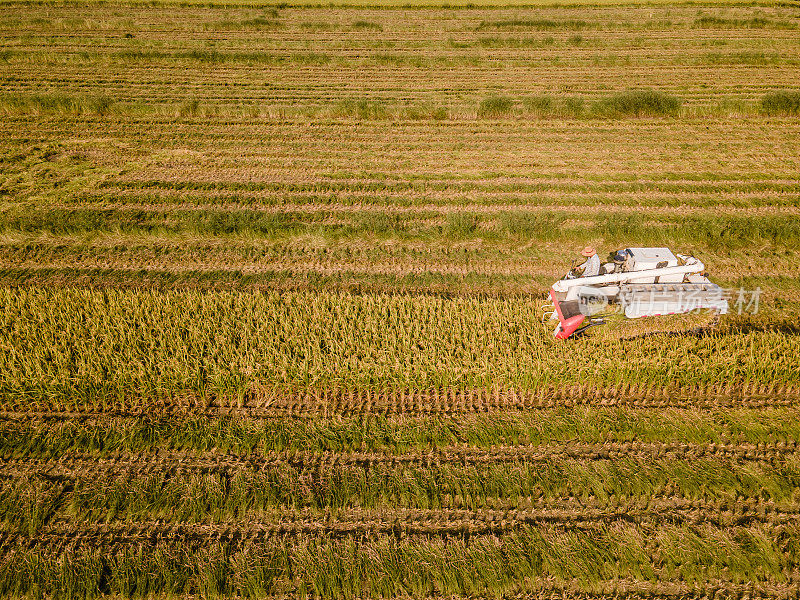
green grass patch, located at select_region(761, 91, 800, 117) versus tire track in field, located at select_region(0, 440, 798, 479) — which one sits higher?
green grass patch, located at select_region(761, 91, 800, 117)

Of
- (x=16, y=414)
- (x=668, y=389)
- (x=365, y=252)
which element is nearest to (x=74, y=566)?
(x=16, y=414)

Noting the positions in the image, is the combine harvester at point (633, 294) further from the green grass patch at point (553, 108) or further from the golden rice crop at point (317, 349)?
the green grass patch at point (553, 108)

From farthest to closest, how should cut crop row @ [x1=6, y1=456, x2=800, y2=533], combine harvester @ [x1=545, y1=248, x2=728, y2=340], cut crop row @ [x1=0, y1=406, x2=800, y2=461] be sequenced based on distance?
combine harvester @ [x1=545, y1=248, x2=728, y2=340] < cut crop row @ [x1=0, y1=406, x2=800, y2=461] < cut crop row @ [x1=6, y1=456, x2=800, y2=533]

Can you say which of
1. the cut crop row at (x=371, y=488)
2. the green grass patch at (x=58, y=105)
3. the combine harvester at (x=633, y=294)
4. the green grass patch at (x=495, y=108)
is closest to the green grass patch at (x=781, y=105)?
the green grass patch at (x=495, y=108)

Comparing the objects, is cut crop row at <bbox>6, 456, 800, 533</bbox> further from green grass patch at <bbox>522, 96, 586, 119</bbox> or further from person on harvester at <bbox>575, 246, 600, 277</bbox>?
green grass patch at <bbox>522, 96, 586, 119</bbox>

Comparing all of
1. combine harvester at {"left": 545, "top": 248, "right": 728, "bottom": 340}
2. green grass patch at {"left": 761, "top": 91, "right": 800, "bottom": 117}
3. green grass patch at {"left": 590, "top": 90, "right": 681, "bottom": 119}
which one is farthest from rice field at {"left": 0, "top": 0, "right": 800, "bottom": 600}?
green grass patch at {"left": 590, "top": 90, "right": 681, "bottom": 119}

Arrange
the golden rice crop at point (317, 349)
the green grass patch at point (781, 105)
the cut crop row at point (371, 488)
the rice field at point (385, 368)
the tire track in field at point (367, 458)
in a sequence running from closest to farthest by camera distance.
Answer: the rice field at point (385, 368) < the cut crop row at point (371, 488) < the tire track in field at point (367, 458) < the golden rice crop at point (317, 349) < the green grass patch at point (781, 105)

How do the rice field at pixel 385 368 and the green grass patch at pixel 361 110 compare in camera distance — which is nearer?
the rice field at pixel 385 368
